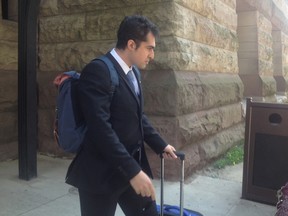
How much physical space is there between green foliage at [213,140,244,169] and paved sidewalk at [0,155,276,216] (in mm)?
538

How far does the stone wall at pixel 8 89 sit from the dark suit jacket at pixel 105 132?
3.70 m

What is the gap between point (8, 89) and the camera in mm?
5434

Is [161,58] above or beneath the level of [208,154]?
above

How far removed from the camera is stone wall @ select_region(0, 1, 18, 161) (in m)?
5.32

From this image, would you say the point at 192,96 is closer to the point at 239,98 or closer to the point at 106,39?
the point at 106,39

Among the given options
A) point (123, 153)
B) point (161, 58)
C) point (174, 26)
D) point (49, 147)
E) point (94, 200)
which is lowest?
Result: point (49, 147)

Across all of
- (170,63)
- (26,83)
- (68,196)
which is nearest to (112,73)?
(68,196)

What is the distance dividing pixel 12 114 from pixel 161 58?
2.56 meters

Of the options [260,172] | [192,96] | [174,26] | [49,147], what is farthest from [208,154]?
[49,147]

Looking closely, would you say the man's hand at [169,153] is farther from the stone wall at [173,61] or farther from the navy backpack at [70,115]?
the stone wall at [173,61]

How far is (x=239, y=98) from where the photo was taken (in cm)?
698

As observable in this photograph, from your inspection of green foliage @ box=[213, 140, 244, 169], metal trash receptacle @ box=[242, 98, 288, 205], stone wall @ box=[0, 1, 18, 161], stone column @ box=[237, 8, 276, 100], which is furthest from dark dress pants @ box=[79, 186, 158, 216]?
stone column @ box=[237, 8, 276, 100]

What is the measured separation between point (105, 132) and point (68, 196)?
2425 millimetres

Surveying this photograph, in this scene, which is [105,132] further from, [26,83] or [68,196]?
[26,83]
